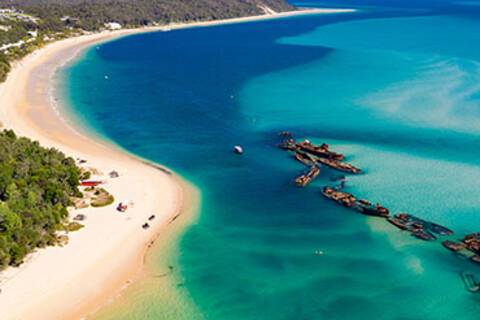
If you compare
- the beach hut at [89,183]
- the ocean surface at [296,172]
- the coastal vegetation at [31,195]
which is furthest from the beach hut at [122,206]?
the ocean surface at [296,172]

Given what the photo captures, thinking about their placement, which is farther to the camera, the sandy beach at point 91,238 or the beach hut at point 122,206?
the beach hut at point 122,206

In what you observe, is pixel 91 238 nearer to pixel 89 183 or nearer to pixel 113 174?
pixel 89 183

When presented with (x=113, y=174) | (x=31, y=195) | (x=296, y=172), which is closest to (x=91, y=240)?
(x=31, y=195)

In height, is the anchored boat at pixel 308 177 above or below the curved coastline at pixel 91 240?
below

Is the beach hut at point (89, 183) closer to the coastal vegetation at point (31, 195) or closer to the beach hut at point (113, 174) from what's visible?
the coastal vegetation at point (31, 195)

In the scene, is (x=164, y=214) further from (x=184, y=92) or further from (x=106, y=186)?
(x=184, y=92)
